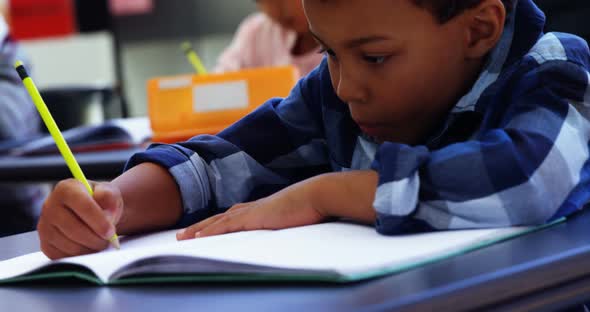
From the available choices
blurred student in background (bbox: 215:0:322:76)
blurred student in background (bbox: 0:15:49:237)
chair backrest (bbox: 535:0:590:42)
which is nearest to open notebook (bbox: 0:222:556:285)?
chair backrest (bbox: 535:0:590:42)

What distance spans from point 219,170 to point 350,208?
272 millimetres

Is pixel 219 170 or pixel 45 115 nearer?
pixel 45 115

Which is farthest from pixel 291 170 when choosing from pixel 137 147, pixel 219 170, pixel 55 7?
pixel 55 7

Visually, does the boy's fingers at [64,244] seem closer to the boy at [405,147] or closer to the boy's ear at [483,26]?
the boy at [405,147]

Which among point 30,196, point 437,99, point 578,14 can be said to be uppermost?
point 437,99

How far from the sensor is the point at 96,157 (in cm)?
142

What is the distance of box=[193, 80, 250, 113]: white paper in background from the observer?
1.53 m

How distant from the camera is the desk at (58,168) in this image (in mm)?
1341

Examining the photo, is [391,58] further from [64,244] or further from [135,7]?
[135,7]

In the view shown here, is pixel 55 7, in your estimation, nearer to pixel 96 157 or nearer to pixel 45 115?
pixel 96 157

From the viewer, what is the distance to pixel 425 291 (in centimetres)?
47

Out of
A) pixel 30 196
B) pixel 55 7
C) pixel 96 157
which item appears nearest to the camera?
pixel 96 157

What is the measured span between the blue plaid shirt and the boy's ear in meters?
0.01

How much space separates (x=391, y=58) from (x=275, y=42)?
7.48 ft
